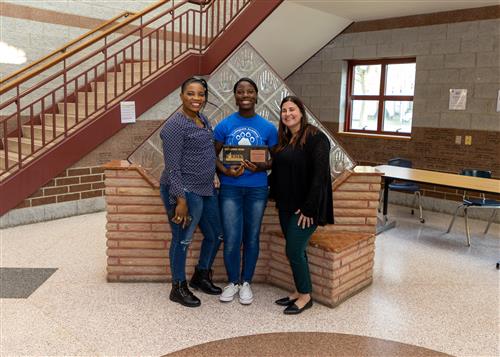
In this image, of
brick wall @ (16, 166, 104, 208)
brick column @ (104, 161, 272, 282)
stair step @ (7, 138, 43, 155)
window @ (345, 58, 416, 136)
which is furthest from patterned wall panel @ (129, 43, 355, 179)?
window @ (345, 58, 416, 136)

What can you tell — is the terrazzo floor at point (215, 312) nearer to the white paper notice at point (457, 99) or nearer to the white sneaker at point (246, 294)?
the white sneaker at point (246, 294)

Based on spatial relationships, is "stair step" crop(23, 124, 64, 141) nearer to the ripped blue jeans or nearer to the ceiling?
the ripped blue jeans

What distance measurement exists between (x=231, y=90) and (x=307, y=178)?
1.00 m

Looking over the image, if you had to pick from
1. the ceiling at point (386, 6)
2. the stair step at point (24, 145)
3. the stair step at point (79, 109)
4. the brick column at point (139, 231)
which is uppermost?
the ceiling at point (386, 6)

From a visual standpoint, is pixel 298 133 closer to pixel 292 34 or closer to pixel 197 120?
pixel 197 120

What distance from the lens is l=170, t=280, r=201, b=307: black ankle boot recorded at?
9.94 ft

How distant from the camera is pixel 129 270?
3.43 m

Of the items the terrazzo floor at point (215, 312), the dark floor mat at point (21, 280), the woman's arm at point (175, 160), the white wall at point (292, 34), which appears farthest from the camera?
the white wall at point (292, 34)

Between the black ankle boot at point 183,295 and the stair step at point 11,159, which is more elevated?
the stair step at point 11,159

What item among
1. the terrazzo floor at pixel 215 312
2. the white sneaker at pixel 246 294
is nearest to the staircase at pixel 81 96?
the terrazzo floor at pixel 215 312

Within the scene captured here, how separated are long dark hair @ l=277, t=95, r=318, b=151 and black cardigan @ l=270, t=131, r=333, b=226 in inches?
1.2

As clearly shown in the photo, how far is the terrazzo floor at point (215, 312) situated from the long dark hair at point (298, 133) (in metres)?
1.15

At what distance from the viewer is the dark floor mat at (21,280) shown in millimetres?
3188

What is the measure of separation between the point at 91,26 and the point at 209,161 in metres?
4.86
